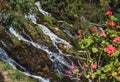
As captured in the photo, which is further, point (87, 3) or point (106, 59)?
point (87, 3)

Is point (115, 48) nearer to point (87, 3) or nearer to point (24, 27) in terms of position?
point (24, 27)

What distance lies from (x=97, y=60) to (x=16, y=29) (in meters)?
2.52

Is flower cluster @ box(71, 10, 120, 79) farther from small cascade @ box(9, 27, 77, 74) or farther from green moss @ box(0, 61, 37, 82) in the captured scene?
green moss @ box(0, 61, 37, 82)

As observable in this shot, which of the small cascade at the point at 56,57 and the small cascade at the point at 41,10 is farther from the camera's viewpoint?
the small cascade at the point at 41,10

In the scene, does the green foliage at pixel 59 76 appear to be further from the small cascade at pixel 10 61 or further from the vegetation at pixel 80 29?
the small cascade at pixel 10 61

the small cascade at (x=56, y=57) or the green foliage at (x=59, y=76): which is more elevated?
the small cascade at (x=56, y=57)

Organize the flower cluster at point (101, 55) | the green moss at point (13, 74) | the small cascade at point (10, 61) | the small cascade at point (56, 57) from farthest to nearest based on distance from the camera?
the small cascade at point (56, 57), the flower cluster at point (101, 55), the small cascade at point (10, 61), the green moss at point (13, 74)

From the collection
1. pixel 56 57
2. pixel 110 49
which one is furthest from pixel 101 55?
pixel 56 57

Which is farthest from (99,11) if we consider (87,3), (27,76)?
(27,76)

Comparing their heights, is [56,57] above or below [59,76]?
above

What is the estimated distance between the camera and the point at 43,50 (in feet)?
35.7

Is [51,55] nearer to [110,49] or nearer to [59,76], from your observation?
[59,76]

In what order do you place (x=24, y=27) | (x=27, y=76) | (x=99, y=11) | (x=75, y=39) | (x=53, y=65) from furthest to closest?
(x=99, y=11) < (x=75, y=39) < (x=24, y=27) < (x=53, y=65) < (x=27, y=76)

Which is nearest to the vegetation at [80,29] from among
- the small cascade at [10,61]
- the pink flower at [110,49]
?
the pink flower at [110,49]
